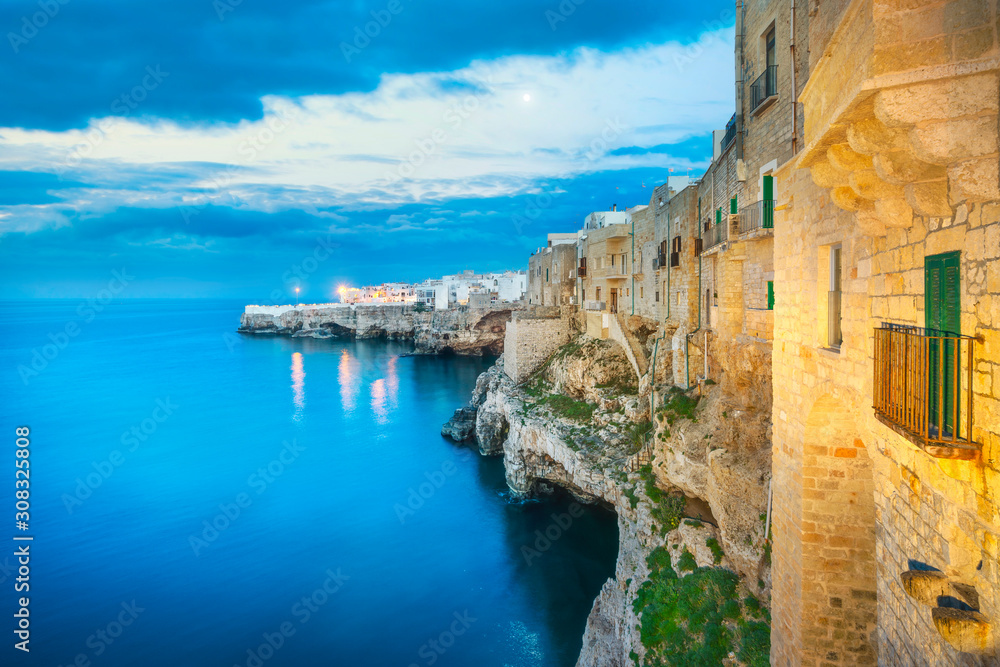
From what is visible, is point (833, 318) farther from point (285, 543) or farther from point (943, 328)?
point (285, 543)

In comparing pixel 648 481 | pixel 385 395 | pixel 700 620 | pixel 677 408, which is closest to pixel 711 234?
pixel 677 408

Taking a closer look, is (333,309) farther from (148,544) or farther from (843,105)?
(843,105)

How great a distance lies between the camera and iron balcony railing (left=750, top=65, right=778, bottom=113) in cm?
989

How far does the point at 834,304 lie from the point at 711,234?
9.94 meters

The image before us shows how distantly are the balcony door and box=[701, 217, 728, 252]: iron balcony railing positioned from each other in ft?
32.5

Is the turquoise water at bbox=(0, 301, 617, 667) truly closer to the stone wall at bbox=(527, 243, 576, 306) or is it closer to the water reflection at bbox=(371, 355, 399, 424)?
the water reflection at bbox=(371, 355, 399, 424)

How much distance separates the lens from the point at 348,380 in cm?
4916

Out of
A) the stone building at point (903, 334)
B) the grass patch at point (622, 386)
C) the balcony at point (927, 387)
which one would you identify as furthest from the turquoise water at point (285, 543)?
the balcony at point (927, 387)

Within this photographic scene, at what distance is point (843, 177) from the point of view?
357 centimetres

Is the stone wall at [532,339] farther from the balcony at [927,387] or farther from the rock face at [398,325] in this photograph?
the rock face at [398,325]

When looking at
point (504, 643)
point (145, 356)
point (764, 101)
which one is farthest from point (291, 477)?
point (145, 356)

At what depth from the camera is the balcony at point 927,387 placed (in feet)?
9.05

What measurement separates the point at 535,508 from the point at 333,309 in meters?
69.5

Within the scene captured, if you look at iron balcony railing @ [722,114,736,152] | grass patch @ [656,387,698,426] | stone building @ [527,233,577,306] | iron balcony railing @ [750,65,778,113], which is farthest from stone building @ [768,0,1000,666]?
stone building @ [527,233,577,306]
